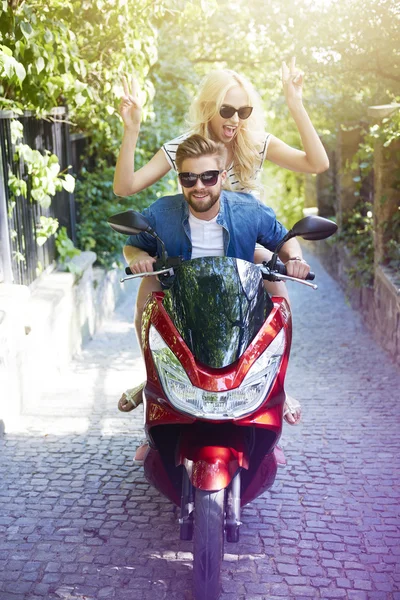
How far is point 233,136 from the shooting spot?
4340mm

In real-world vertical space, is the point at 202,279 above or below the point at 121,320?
above

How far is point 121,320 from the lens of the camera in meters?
8.63

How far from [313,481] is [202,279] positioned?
5.43 feet

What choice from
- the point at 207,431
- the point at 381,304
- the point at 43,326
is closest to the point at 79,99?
the point at 43,326

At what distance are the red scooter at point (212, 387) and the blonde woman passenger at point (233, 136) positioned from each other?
75 cm

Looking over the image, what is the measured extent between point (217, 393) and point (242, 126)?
1.94m

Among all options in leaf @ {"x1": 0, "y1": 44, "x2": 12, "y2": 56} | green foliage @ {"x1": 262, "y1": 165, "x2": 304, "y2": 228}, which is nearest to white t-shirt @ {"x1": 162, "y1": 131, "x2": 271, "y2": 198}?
leaf @ {"x1": 0, "y1": 44, "x2": 12, "y2": 56}

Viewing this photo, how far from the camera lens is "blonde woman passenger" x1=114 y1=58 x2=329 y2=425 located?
13.4ft

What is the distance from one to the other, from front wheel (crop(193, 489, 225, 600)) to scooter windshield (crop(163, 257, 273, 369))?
1.63ft

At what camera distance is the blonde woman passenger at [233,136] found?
161 inches

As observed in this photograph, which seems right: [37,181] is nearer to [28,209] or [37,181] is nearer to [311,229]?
[28,209]

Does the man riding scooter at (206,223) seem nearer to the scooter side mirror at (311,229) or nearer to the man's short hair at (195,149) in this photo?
the man's short hair at (195,149)

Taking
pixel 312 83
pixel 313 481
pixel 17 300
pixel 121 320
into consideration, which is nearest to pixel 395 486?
pixel 313 481

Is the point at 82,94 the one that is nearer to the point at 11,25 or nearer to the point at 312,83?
the point at 11,25
